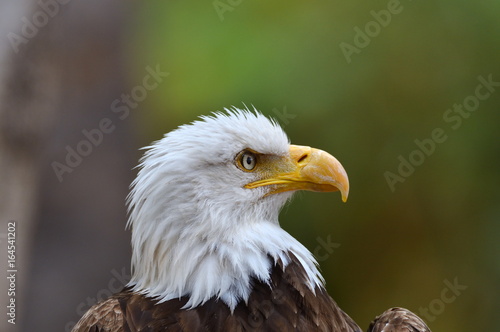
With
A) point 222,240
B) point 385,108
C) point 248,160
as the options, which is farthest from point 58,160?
point 385,108

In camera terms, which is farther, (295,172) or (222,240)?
(295,172)

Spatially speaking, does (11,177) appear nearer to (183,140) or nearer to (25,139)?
(25,139)

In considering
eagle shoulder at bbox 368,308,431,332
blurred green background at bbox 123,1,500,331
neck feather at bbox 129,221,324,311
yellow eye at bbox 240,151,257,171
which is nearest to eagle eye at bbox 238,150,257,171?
yellow eye at bbox 240,151,257,171

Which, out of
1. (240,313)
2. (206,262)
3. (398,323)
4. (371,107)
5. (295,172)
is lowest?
(398,323)

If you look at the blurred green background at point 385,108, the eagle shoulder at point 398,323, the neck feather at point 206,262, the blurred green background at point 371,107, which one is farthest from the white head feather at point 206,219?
the blurred green background at point 385,108

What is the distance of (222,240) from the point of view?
10.4 feet

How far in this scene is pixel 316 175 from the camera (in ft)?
10.8

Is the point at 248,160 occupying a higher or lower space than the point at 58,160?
lower

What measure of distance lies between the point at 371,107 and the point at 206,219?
3.57 meters

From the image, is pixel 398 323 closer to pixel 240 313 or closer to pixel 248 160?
pixel 240 313

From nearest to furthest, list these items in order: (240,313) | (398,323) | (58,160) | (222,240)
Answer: (240,313) → (222,240) → (398,323) → (58,160)

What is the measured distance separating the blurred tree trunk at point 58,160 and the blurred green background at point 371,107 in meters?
0.34

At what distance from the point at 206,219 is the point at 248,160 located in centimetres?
41

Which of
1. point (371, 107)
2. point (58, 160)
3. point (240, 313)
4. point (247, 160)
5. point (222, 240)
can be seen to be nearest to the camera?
point (240, 313)
